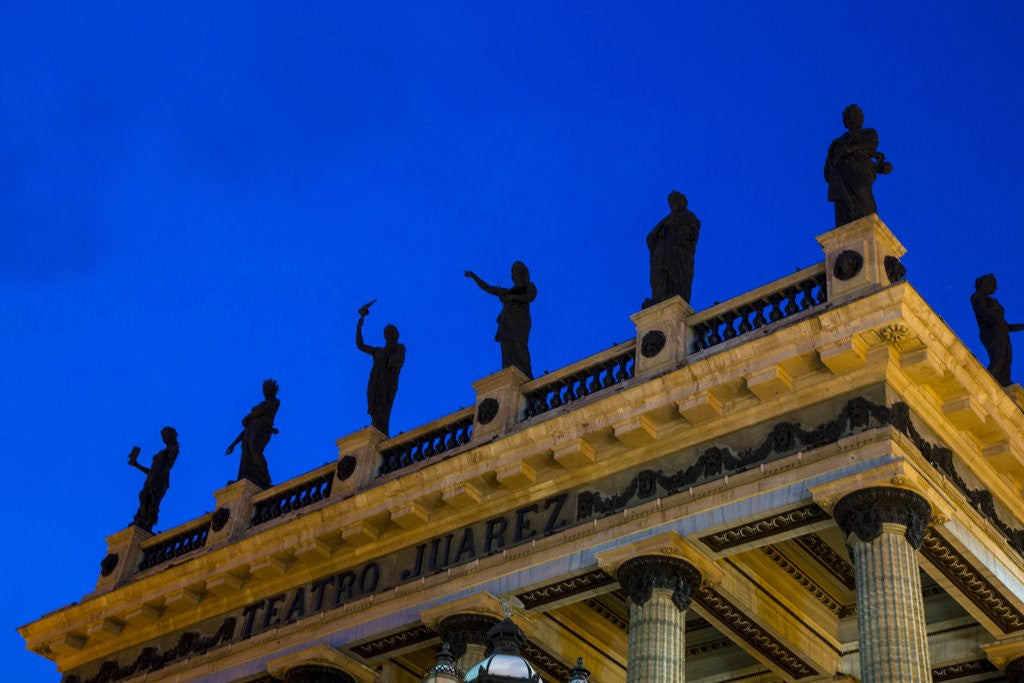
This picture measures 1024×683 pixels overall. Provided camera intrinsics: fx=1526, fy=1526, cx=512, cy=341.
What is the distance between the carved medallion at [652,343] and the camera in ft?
79.0

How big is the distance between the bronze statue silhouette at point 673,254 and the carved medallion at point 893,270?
3761mm

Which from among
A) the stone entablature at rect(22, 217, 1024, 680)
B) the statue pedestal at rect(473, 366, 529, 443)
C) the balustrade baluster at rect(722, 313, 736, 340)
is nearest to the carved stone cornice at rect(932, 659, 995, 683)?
the stone entablature at rect(22, 217, 1024, 680)

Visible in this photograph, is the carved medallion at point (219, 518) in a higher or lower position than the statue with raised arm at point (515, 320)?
lower

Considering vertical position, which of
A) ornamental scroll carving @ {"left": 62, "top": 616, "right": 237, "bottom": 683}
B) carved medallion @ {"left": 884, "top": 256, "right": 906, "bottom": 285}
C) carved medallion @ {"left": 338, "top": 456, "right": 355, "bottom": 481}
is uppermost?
carved medallion @ {"left": 338, "top": 456, "right": 355, "bottom": 481}

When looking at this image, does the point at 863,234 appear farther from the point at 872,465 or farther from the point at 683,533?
the point at 683,533

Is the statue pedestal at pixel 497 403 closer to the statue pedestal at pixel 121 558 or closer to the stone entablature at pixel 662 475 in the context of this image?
the stone entablature at pixel 662 475

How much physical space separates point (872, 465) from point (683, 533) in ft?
10.1

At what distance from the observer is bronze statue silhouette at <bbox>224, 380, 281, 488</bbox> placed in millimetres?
31125

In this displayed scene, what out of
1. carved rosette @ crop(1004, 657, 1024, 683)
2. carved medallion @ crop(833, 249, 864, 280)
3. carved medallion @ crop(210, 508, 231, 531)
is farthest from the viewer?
carved medallion @ crop(210, 508, 231, 531)

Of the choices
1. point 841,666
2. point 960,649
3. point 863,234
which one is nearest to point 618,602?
point 841,666

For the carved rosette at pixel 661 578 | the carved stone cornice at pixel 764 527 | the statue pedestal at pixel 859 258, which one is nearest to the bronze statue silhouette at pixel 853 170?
the statue pedestal at pixel 859 258

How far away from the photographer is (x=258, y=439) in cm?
3197

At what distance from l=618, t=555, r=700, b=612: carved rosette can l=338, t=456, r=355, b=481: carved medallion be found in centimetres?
770

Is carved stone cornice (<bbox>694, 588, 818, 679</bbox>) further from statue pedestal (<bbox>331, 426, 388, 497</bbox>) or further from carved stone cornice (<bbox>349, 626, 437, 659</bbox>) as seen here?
statue pedestal (<bbox>331, 426, 388, 497</bbox>)
